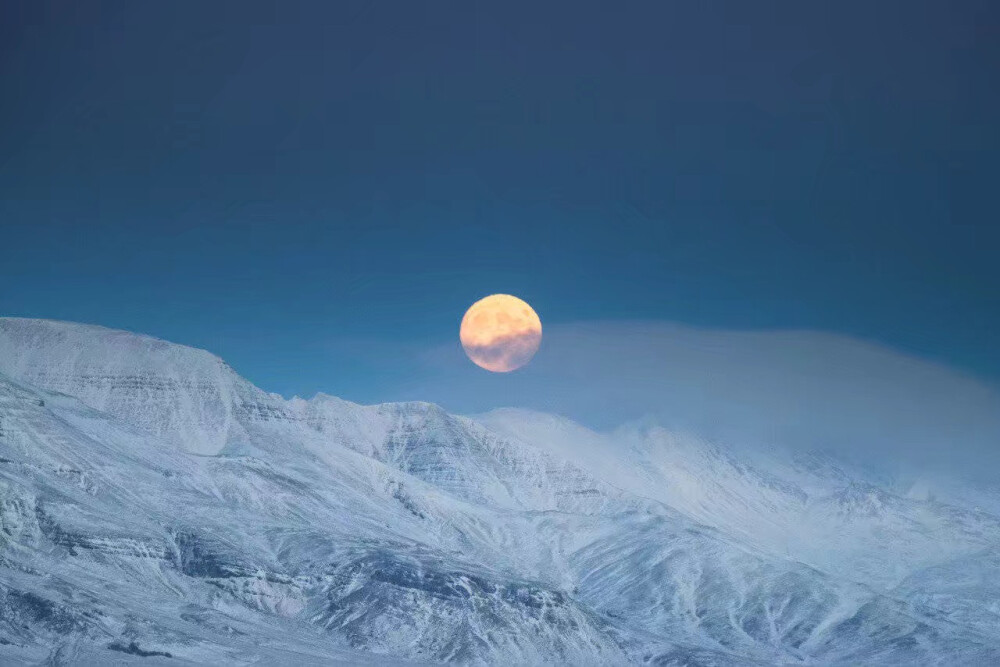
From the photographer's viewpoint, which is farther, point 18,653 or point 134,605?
point 134,605

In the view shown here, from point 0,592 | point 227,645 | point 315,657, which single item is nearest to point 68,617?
point 0,592

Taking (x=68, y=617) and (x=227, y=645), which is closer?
(x=68, y=617)

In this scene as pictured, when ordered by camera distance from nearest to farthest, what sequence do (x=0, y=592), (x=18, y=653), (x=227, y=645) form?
(x=18, y=653), (x=0, y=592), (x=227, y=645)

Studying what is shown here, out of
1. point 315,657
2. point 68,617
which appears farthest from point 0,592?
point 315,657

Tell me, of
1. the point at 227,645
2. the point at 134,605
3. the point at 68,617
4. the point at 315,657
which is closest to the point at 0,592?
the point at 68,617

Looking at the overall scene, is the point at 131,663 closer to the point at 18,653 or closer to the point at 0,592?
the point at 18,653

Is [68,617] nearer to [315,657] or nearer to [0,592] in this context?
[0,592]

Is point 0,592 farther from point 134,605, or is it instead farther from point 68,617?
point 134,605

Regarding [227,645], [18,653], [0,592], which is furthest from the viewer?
[227,645]
